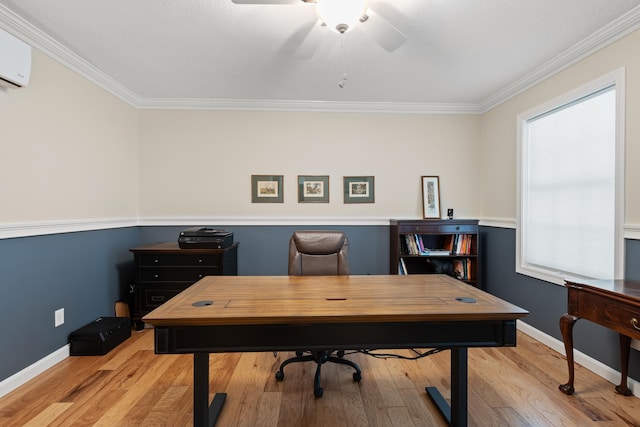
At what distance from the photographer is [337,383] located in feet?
7.28

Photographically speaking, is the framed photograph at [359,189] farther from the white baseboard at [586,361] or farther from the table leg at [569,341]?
the table leg at [569,341]

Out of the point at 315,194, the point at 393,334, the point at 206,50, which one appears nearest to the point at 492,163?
the point at 315,194

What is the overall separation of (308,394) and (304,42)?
2539 millimetres

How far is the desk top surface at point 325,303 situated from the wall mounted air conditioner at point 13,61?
5.99 feet

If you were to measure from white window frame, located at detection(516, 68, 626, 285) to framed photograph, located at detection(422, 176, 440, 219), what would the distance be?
86cm

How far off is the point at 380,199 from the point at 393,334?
2.50 meters

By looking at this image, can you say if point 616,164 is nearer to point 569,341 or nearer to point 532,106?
point 532,106

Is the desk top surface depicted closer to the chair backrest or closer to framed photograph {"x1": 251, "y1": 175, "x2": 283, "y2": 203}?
the chair backrest

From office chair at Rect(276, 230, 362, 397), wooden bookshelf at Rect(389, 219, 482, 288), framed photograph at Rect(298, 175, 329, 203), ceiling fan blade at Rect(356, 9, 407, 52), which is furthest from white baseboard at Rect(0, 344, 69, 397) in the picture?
ceiling fan blade at Rect(356, 9, 407, 52)

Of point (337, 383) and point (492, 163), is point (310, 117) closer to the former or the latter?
point (492, 163)

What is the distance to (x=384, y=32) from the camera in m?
1.80

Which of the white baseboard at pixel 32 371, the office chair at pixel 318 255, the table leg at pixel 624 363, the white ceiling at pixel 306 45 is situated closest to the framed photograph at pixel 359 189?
the white ceiling at pixel 306 45

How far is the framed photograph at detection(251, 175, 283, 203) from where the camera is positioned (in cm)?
370

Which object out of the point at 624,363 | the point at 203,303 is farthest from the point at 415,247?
the point at 203,303
